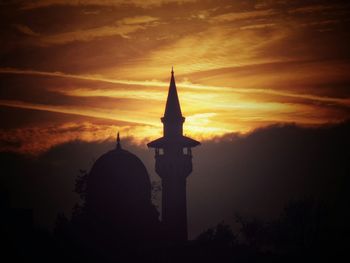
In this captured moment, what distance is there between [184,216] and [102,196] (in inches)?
310

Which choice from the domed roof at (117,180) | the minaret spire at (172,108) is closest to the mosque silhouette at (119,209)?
the domed roof at (117,180)

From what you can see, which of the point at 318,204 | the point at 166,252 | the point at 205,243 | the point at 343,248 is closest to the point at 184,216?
the point at 205,243

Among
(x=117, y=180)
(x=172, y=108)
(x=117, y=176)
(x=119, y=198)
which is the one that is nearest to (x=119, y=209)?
(x=119, y=198)

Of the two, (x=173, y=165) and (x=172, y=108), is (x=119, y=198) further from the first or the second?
(x=172, y=108)

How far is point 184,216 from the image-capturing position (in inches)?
2025

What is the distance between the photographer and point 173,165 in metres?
51.3

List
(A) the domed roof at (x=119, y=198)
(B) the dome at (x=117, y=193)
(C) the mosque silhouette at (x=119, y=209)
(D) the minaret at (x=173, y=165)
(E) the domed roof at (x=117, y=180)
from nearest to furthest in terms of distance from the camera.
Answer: (C) the mosque silhouette at (x=119, y=209), (A) the domed roof at (x=119, y=198), (B) the dome at (x=117, y=193), (E) the domed roof at (x=117, y=180), (D) the minaret at (x=173, y=165)

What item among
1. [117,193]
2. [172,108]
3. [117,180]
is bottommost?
[117,193]

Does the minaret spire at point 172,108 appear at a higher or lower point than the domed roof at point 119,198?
higher

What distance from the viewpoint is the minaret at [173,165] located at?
168 feet

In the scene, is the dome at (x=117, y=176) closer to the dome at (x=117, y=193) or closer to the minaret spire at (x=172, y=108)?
the dome at (x=117, y=193)

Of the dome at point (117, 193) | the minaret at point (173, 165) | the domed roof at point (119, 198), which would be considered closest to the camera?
the domed roof at point (119, 198)

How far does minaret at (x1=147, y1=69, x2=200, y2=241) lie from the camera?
51.2m

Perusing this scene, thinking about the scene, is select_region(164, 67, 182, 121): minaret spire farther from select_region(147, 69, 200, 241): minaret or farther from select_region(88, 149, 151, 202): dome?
select_region(88, 149, 151, 202): dome
